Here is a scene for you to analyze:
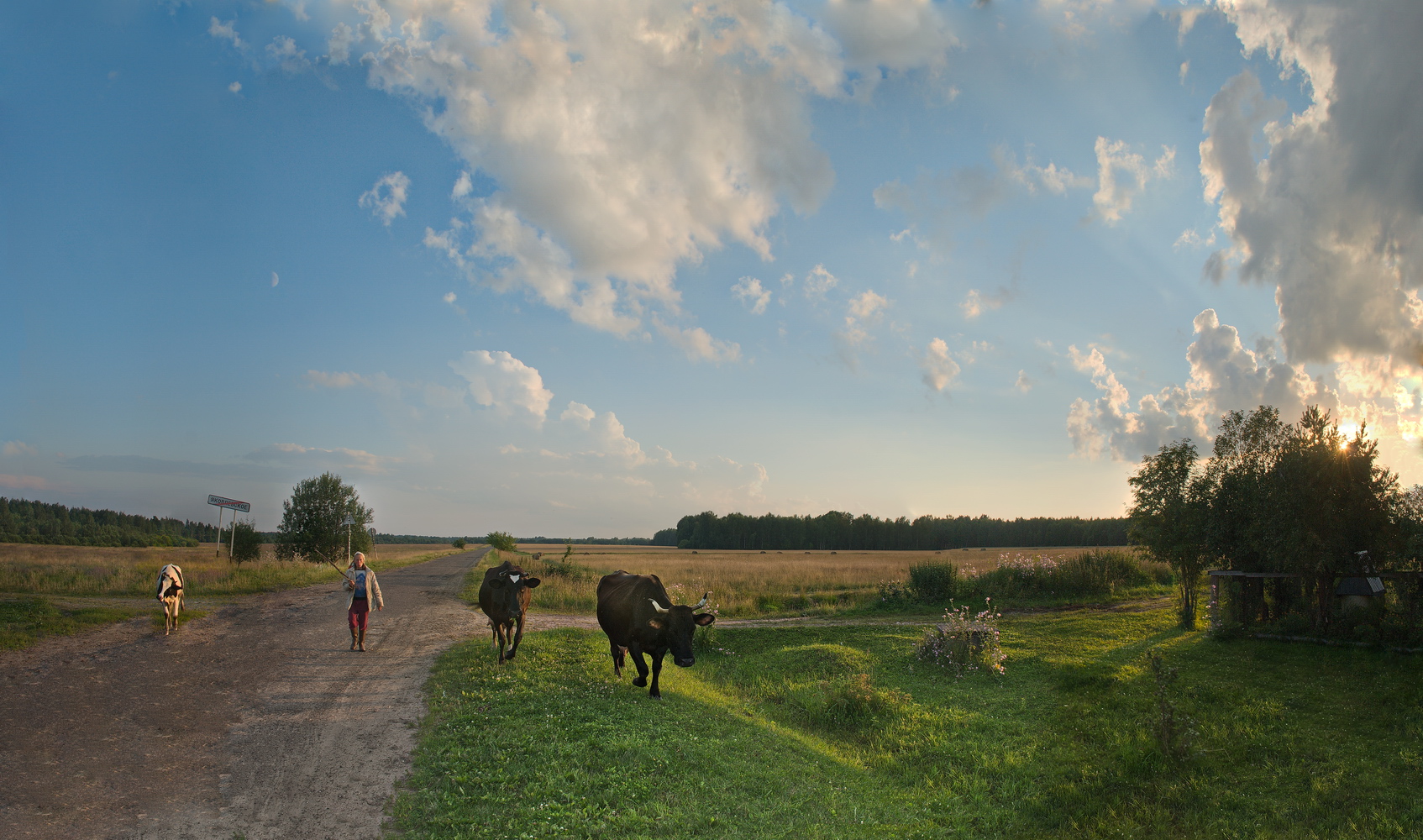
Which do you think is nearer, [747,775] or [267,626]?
[747,775]

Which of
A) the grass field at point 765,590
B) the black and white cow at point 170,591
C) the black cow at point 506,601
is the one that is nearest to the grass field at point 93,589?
the black and white cow at point 170,591

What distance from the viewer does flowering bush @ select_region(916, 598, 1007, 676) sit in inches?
637

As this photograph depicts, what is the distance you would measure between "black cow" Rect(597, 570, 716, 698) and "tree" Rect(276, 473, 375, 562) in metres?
43.9

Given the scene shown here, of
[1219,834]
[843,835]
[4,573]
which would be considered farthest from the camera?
[4,573]

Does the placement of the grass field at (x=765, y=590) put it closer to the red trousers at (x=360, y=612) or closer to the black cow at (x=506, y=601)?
the black cow at (x=506, y=601)

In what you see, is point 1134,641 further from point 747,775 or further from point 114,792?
point 114,792

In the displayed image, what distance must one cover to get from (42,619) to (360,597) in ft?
31.1

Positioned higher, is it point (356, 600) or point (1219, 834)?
point (356, 600)

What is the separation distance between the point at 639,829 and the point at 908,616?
22.1m

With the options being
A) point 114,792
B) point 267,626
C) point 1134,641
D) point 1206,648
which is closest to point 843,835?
point 114,792

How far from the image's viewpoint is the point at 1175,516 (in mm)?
21922

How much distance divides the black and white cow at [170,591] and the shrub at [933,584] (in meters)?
27.8

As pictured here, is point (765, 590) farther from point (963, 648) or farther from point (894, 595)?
point (963, 648)

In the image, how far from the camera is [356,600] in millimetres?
16109
